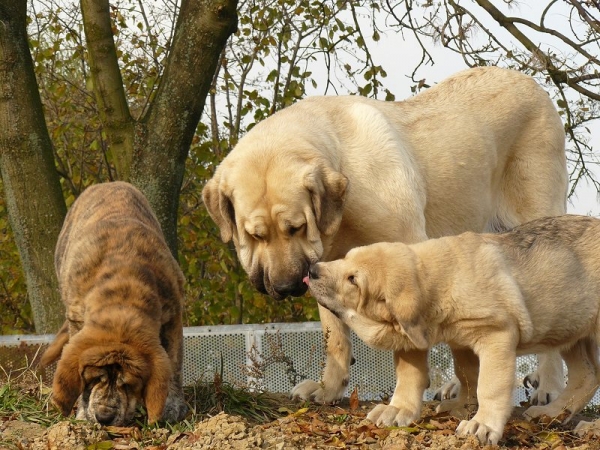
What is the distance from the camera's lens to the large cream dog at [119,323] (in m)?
5.27

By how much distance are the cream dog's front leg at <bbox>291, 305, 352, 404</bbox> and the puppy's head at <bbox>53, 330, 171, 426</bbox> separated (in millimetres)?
1561

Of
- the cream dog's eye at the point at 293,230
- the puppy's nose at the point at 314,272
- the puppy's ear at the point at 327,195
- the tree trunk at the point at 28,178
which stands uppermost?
the tree trunk at the point at 28,178

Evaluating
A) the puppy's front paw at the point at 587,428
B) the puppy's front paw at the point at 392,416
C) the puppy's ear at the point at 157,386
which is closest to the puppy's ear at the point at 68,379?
the puppy's ear at the point at 157,386

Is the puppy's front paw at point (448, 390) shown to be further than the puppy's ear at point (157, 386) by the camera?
Yes

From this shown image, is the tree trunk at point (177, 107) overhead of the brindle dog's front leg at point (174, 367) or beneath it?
overhead

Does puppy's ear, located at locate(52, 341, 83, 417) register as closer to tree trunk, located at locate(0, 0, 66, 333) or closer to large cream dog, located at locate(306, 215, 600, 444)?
large cream dog, located at locate(306, 215, 600, 444)

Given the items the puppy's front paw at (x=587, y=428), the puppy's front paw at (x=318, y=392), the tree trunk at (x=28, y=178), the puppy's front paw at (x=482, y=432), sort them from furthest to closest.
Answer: the tree trunk at (x=28, y=178), the puppy's front paw at (x=318, y=392), the puppy's front paw at (x=587, y=428), the puppy's front paw at (x=482, y=432)

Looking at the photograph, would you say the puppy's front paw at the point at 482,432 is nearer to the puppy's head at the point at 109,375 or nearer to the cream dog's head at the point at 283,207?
the cream dog's head at the point at 283,207

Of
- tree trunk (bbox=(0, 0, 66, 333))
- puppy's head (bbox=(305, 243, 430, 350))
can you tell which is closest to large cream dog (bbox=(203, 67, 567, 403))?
puppy's head (bbox=(305, 243, 430, 350))

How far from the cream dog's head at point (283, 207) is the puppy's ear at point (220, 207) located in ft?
0.35

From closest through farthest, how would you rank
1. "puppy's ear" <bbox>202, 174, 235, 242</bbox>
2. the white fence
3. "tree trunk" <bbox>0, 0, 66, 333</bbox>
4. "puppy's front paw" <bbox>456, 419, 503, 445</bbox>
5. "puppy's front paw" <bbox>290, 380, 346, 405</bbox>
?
"puppy's front paw" <bbox>456, 419, 503, 445</bbox> < "puppy's ear" <bbox>202, 174, 235, 242</bbox> < "puppy's front paw" <bbox>290, 380, 346, 405</bbox> < the white fence < "tree trunk" <bbox>0, 0, 66, 333</bbox>

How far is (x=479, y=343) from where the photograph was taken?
5383 mm

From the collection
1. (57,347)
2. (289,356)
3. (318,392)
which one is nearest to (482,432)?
(318,392)

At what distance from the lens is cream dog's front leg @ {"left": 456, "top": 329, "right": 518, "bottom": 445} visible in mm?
5234
